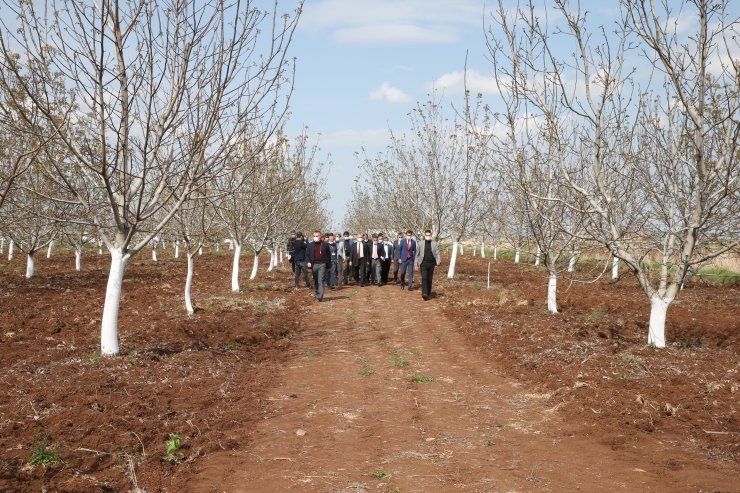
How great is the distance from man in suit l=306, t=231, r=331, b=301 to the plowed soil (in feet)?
11.2

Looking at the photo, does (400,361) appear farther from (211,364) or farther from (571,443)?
(571,443)

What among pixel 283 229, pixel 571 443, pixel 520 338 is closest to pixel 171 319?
pixel 520 338

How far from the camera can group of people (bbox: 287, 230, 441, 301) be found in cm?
1606

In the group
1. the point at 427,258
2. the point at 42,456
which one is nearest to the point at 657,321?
the point at 427,258

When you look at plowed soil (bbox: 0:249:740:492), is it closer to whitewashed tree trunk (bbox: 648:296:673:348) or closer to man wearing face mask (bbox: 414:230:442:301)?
whitewashed tree trunk (bbox: 648:296:673:348)

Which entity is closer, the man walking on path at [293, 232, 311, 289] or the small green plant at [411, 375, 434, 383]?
the small green plant at [411, 375, 434, 383]

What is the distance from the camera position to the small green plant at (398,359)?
29.9ft

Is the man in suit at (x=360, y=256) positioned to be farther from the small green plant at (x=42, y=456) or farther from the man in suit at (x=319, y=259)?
the small green plant at (x=42, y=456)

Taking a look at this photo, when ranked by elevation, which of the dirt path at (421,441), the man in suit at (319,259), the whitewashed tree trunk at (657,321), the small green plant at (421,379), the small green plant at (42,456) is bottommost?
the dirt path at (421,441)

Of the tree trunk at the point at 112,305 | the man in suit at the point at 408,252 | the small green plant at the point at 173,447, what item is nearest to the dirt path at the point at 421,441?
the small green plant at the point at 173,447

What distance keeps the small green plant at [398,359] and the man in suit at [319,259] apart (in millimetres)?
6420

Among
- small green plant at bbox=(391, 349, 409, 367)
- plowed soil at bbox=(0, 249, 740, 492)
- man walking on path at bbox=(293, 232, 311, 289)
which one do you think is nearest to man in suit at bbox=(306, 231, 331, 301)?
man walking on path at bbox=(293, 232, 311, 289)

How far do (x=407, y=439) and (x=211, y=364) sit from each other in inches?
150

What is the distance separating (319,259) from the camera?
52.7ft
